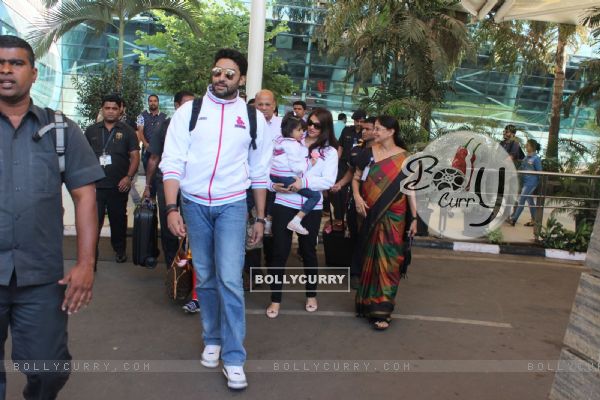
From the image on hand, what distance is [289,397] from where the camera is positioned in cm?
338

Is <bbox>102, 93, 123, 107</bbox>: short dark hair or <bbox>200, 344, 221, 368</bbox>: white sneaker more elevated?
<bbox>102, 93, 123, 107</bbox>: short dark hair

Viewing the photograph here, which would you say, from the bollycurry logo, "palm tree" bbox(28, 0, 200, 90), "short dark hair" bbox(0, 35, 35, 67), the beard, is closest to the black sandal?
the beard

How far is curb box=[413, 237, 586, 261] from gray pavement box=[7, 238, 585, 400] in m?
1.68

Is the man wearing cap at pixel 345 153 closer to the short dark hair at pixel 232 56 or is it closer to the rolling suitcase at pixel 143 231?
the rolling suitcase at pixel 143 231

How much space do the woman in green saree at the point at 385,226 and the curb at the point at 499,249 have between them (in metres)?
3.32

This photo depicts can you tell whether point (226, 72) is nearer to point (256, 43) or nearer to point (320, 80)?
point (256, 43)

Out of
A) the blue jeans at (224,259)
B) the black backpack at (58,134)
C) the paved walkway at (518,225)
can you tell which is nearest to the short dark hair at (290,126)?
the blue jeans at (224,259)

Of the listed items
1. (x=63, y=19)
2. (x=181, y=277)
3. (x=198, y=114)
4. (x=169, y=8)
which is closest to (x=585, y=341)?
(x=198, y=114)

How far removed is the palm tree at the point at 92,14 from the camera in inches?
474

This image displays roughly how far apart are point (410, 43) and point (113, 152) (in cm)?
649

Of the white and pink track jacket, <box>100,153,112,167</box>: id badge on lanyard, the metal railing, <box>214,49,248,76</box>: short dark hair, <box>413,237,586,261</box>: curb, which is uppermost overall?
<box>214,49,248,76</box>: short dark hair

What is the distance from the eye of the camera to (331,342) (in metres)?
4.29

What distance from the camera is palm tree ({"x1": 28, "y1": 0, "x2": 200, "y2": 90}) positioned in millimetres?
12031

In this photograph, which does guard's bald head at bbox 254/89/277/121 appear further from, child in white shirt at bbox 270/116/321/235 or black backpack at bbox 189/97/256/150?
A: black backpack at bbox 189/97/256/150
